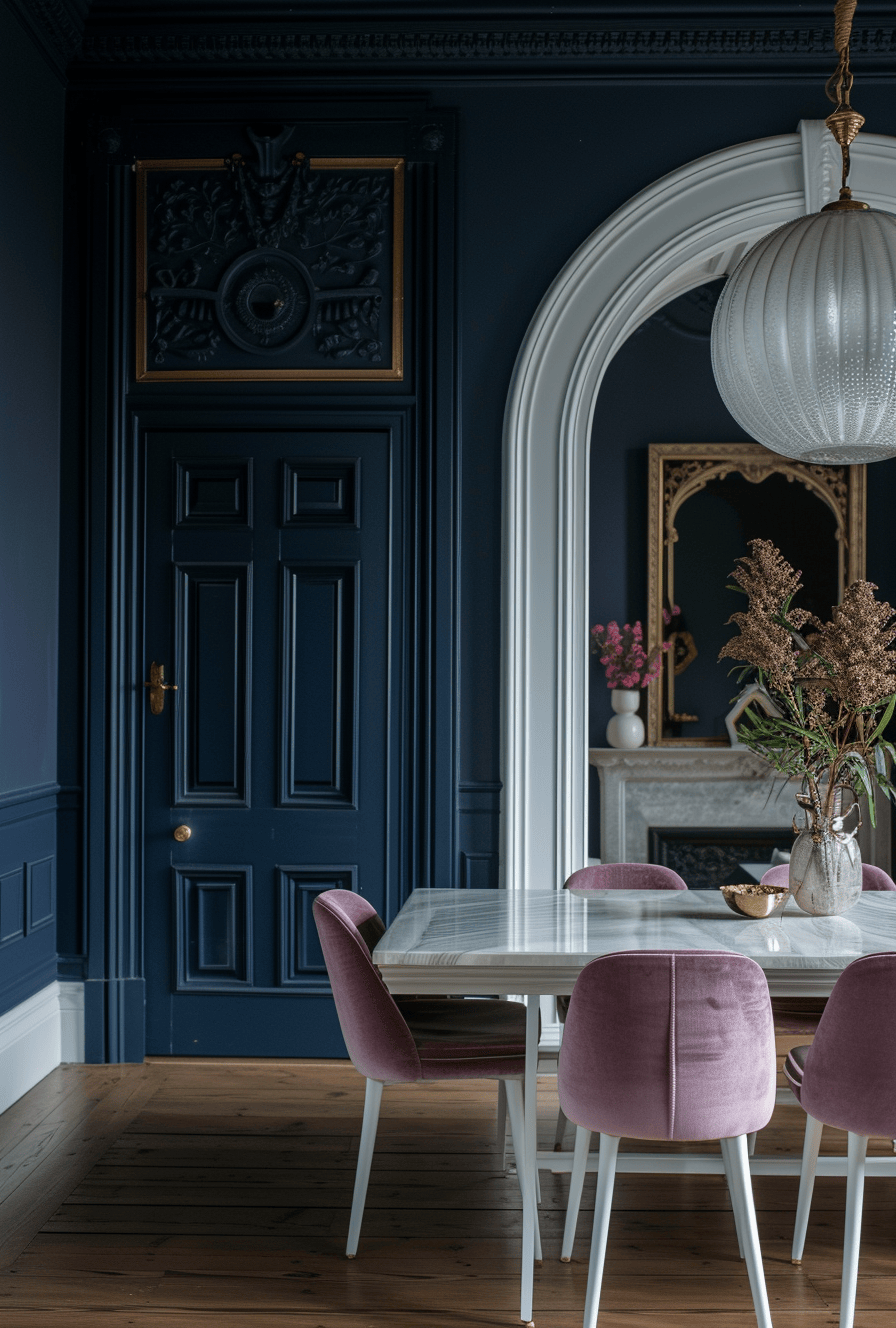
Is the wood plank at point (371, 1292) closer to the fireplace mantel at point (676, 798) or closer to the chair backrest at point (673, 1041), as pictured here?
the chair backrest at point (673, 1041)

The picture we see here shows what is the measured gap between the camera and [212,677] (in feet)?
13.7

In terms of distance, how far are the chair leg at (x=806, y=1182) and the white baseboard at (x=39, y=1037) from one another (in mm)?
2445

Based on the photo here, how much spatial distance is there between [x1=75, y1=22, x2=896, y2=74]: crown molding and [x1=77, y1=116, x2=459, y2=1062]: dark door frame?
0.29 metres

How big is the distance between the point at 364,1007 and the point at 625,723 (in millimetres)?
3871

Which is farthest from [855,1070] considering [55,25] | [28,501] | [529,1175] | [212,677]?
[55,25]

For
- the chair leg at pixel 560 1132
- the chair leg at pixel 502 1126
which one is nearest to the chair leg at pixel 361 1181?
the chair leg at pixel 502 1126

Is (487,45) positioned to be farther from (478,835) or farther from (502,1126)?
(502,1126)

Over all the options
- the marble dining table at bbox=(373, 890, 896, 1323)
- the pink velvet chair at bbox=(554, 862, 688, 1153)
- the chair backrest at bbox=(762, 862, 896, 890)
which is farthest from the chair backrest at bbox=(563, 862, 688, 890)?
the marble dining table at bbox=(373, 890, 896, 1323)

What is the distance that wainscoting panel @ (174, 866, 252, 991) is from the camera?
13.6ft

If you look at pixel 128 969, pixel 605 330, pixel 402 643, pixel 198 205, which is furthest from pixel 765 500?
pixel 128 969

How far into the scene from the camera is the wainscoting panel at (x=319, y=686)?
13.6 ft

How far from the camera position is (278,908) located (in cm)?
412

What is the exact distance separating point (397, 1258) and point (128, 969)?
1.87m

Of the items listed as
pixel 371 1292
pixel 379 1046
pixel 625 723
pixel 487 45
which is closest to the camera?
pixel 371 1292
